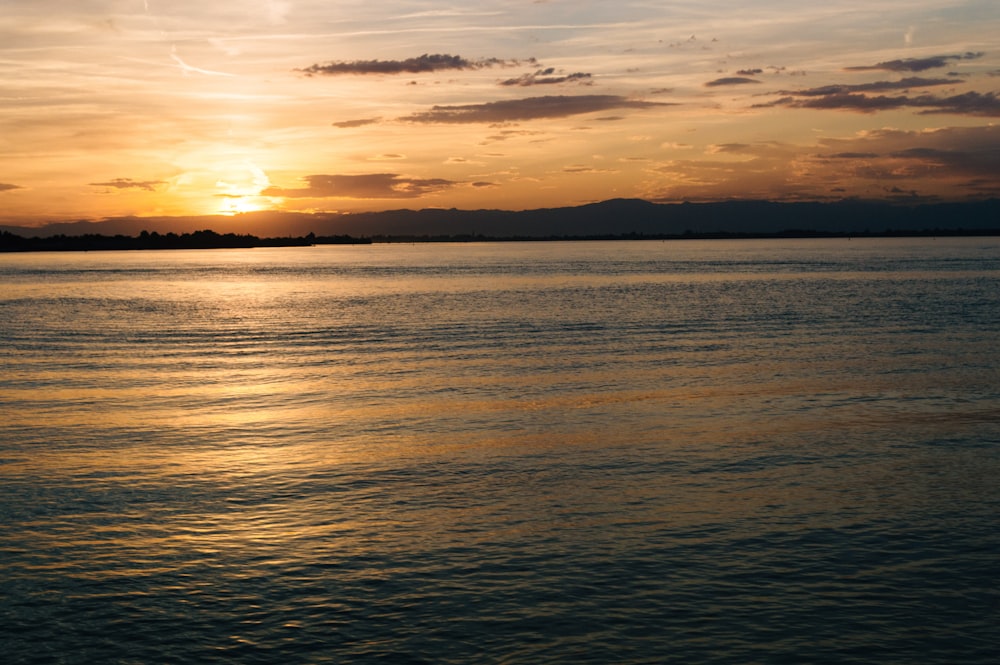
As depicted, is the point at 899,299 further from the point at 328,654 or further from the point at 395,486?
the point at 328,654

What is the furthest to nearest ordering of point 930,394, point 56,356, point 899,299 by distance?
1. point 899,299
2. point 56,356
3. point 930,394

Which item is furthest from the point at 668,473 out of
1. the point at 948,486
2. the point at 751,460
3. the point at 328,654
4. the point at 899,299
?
the point at 899,299

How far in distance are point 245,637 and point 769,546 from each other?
30.4 feet

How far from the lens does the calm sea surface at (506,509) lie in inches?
527

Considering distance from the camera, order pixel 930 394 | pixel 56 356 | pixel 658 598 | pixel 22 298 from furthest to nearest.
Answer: pixel 22 298, pixel 56 356, pixel 930 394, pixel 658 598

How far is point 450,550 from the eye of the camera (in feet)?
55.6

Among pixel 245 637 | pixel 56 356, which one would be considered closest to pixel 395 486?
pixel 245 637

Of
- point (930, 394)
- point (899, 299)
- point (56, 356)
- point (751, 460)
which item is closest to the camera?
point (751, 460)

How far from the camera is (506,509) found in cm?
1962

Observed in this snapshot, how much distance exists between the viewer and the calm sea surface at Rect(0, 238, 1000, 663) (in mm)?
13398

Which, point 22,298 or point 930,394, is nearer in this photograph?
point 930,394

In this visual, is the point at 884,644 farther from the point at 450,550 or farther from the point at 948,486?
the point at 948,486

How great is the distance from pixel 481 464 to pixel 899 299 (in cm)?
7289

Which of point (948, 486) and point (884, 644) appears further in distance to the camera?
point (948, 486)
